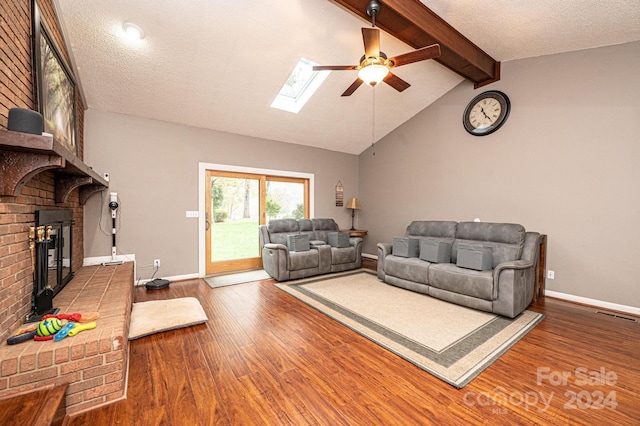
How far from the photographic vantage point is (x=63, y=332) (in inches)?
65.6

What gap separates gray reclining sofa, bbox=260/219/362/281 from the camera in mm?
4371

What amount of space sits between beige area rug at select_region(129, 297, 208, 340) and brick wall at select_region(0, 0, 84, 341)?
0.87 metres

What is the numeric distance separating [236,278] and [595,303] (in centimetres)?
505

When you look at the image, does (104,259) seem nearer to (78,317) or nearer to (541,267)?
(78,317)

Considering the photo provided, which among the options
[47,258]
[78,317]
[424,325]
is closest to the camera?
[78,317]

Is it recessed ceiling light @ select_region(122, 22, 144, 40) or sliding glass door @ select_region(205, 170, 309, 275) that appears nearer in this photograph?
recessed ceiling light @ select_region(122, 22, 144, 40)

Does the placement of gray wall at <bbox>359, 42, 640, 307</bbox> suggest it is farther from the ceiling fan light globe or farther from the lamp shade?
the ceiling fan light globe

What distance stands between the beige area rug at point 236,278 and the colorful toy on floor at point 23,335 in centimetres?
242

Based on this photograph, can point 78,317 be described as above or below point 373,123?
below

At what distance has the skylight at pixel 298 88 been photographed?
421 cm

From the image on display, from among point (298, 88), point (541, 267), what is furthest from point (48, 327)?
point (541, 267)

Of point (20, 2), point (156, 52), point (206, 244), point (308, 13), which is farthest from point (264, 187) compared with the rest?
point (20, 2)

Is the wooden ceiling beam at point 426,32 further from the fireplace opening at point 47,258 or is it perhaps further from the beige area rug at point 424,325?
the fireplace opening at point 47,258

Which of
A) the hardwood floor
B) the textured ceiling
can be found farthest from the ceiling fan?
the hardwood floor
